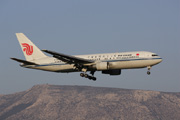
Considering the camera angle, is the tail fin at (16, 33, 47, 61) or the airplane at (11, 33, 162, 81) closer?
the airplane at (11, 33, 162, 81)

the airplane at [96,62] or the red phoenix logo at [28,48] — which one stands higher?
the red phoenix logo at [28,48]

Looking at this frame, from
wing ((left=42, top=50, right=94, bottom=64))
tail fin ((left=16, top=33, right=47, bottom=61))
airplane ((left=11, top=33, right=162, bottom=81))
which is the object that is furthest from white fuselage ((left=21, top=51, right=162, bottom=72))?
tail fin ((left=16, top=33, right=47, bottom=61))

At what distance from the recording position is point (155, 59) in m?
68.8

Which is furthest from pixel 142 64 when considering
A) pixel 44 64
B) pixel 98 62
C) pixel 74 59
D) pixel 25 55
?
pixel 25 55

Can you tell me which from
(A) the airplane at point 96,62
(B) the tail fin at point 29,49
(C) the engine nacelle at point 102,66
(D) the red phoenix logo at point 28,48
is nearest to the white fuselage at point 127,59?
(A) the airplane at point 96,62

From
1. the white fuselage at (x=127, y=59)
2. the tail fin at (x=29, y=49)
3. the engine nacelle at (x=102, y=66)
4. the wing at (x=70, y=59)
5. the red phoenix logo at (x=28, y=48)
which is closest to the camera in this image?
the wing at (x=70, y=59)

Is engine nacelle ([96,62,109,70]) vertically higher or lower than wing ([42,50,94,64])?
lower

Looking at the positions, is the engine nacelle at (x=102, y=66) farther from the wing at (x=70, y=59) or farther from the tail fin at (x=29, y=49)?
the tail fin at (x=29, y=49)

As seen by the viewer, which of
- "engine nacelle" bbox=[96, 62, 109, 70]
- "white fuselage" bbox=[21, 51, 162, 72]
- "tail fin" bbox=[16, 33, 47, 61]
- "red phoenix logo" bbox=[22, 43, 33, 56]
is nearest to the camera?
"engine nacelle" bbox=[96, 62, 109, 70]

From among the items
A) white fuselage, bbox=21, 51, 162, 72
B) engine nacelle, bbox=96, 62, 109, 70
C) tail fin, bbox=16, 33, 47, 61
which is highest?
tail fin, bbox=16, 33, 47, 61

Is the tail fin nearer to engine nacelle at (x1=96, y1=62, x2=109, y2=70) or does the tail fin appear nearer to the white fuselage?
the white fuselage

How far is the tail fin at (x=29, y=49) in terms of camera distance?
77.7 metres

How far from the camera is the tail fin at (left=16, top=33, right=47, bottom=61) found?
77.7m

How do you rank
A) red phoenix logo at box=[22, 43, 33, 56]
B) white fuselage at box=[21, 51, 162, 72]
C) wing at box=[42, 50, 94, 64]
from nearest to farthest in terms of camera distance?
wing at box=[42, 50, 94, 64] → white fuselage at box=[21, 51, 162, 72] → red phoenix logo at box=[22, 43, 33, 56]
